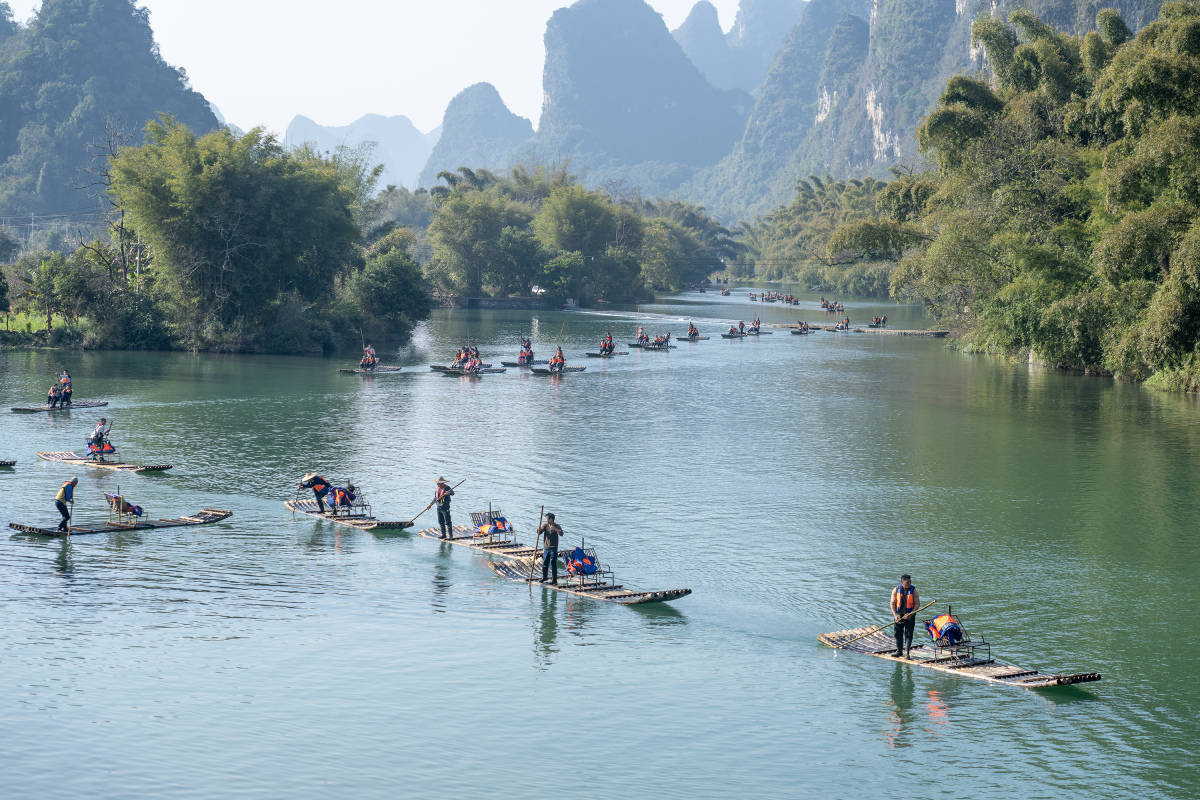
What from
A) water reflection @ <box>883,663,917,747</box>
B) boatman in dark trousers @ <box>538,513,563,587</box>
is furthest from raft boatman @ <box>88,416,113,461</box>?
water reflection @ <box>883,663,917,747</box>

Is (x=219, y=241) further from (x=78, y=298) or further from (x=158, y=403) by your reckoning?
(x=158, y=403)

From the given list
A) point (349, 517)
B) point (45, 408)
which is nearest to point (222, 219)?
point (45, 408)

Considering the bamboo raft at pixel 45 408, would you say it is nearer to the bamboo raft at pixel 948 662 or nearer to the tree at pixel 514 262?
the bamboo raft at pixel 948 662

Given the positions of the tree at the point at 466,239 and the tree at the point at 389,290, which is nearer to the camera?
the tree at the point at 389,290

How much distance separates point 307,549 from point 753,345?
75.5 m

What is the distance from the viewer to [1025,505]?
4003 cm

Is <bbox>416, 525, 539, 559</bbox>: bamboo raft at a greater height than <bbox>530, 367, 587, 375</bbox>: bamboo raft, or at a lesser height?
lesser

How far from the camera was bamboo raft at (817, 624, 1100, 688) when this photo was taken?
23109mm

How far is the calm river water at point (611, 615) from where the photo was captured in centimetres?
2062

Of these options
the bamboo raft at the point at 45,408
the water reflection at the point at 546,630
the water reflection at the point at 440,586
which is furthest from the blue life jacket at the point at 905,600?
the bamboo raft at the point at 45,408

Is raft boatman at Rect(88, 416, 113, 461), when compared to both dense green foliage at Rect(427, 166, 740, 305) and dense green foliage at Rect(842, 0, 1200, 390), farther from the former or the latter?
dense green foliage at Rect(427, 166, 740, 305)

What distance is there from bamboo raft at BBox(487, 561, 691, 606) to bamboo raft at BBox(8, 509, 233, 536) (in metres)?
10.5

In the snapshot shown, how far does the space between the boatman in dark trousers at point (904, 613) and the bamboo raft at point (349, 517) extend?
618 inches

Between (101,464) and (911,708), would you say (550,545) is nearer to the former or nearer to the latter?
(911,708)
